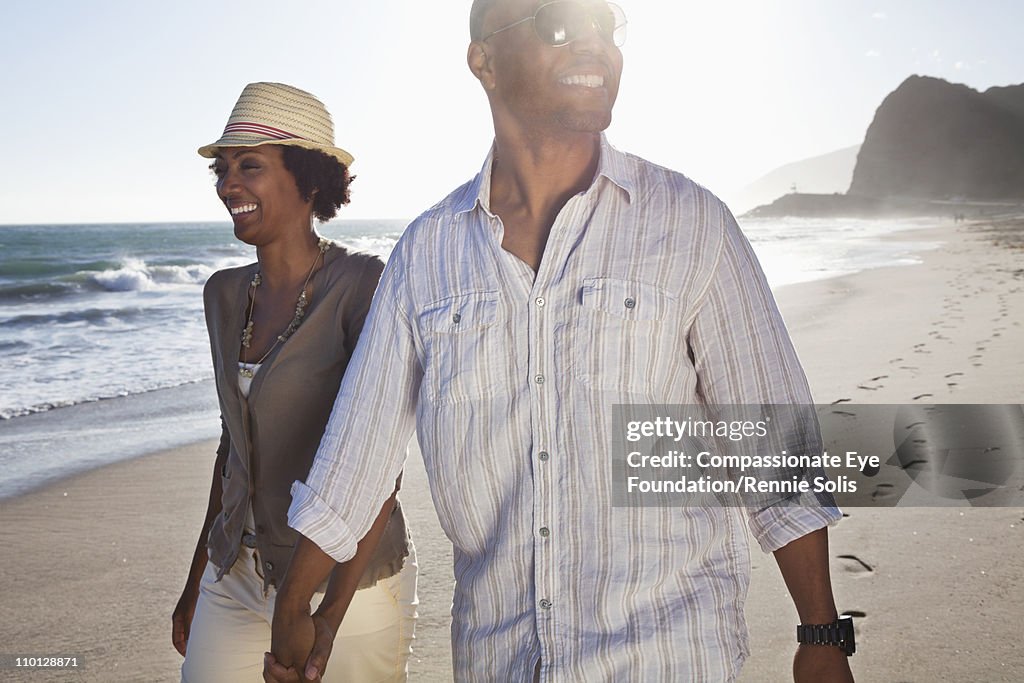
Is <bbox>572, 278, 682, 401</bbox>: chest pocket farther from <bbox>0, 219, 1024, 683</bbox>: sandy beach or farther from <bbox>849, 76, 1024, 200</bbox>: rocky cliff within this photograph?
<bbox>849, 76, 1024, 200</bbox>: rocky cliff

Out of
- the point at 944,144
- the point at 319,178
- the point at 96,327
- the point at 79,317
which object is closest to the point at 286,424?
the point at 319,178

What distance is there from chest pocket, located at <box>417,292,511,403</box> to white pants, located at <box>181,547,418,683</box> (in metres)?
0.85

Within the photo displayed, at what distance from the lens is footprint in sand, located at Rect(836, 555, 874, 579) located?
427 centimetres

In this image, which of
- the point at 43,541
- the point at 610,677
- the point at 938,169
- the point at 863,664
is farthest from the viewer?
the point at 938,169

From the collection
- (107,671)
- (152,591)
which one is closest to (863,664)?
(107,671)

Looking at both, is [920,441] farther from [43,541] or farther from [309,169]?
[43,541]

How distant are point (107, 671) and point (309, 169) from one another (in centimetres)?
241

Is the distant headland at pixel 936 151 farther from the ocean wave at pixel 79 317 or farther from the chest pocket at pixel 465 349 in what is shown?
the chest pocket at pixel 465 349

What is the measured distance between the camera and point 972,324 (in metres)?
10.5

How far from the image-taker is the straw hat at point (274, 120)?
8.90ft

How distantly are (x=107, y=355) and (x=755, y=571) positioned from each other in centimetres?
1150

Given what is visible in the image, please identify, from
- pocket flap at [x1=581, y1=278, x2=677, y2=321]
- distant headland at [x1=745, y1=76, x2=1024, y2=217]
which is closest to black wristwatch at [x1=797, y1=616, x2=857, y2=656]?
pocket flap at [x1=581, y1=278, x2=677, y2=321]

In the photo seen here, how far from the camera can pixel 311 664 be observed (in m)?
2.04

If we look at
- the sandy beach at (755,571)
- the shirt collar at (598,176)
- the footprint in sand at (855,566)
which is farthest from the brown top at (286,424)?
the footprint in sand at (855,566)
